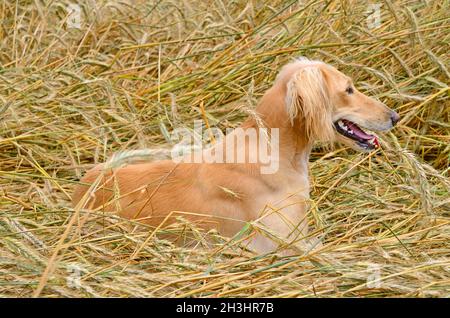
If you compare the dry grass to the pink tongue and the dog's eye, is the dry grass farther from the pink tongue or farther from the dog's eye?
the dog's eye

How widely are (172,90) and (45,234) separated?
222 centimetres

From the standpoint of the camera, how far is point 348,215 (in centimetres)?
524

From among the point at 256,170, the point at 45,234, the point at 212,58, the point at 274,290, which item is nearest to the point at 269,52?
the point at 212,58

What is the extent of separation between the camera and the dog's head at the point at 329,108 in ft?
16.9

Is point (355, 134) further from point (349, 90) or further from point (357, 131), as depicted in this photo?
point (349, 90)

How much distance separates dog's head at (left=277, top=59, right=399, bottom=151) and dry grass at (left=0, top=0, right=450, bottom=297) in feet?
0.50

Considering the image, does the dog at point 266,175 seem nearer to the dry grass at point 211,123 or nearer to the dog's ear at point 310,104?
the dog's ear at point 310,104

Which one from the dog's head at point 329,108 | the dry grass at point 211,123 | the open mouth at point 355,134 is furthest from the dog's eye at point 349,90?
the dry grass at point 211,123

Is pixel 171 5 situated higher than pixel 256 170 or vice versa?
pixel 171 5

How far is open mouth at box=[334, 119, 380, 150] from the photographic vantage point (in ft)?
17.7

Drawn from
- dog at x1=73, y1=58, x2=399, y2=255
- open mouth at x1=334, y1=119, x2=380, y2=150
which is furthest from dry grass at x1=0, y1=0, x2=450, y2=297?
dog at x1=73, y1=58, x2=399, y2=255

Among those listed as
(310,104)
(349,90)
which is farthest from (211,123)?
(310,104)

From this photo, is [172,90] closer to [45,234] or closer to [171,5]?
[171,5]
